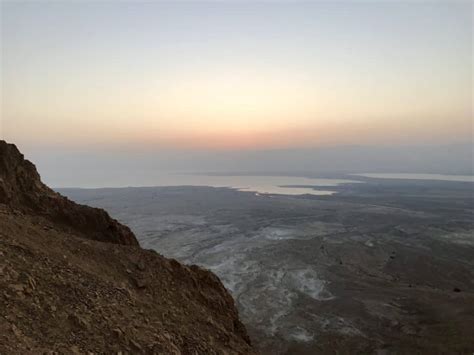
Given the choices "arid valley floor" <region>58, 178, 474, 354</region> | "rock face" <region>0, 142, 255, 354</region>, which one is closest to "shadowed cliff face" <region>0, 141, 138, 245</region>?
"rock face" <region>0, 142, 255, 354</region>

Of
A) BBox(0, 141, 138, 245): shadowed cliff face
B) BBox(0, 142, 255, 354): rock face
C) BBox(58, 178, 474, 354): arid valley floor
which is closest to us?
BBox(0, 142, 255, 354): rock face

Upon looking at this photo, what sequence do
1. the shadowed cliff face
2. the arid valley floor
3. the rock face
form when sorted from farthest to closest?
the arid valley floor → the shadowed cliff face → the rock face

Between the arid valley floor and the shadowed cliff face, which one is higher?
the shadowed cliff face

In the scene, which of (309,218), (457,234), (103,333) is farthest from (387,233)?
(103,333)

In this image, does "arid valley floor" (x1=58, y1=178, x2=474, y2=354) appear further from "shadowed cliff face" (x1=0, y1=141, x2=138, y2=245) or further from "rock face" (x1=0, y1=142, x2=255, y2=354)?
"shadowed cliff face" (x1=0, y1=141, x2=138, y2=245)

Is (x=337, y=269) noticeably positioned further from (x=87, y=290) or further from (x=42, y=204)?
(x=87, y=290)

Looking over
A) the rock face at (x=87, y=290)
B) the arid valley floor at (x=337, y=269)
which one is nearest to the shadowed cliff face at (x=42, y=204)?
the rock face at (x=87, y=290)
